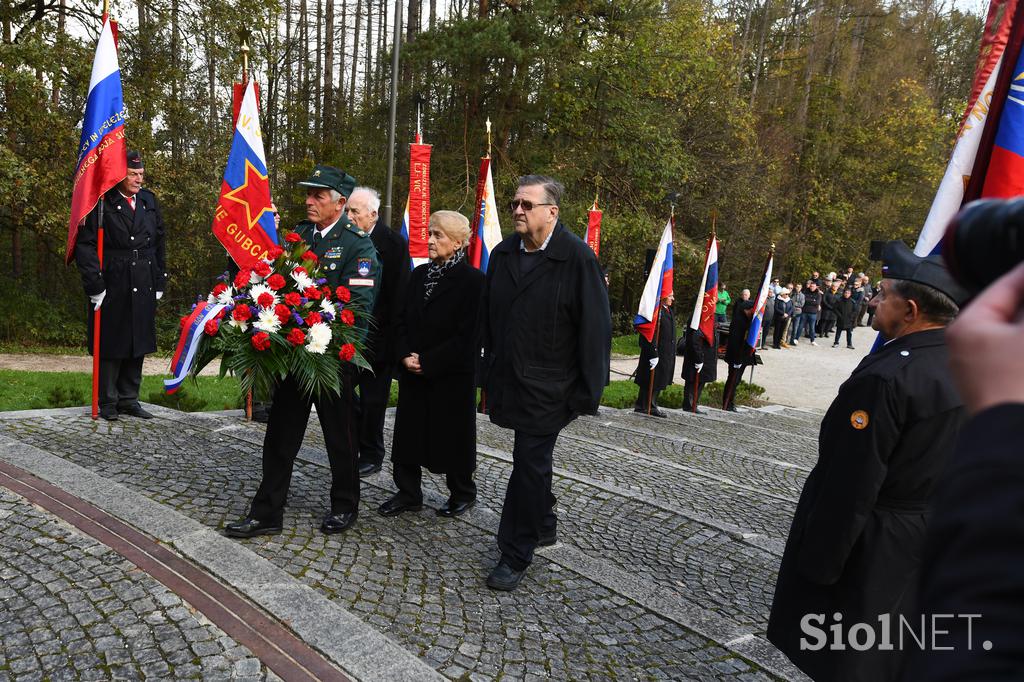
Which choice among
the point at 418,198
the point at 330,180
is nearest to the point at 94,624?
the point at 330,180

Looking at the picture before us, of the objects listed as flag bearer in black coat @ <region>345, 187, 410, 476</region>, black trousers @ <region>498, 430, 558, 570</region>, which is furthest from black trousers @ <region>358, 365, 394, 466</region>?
black trousers @ <region>498, 430, 558, 570</region>

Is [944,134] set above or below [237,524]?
above

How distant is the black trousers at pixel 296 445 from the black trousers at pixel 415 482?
0.43 metres

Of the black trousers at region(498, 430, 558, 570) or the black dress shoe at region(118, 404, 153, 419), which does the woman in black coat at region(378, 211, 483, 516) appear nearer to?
the black trousers at region(498, 430, 558, 570)

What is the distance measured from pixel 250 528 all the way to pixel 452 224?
86.5 inches

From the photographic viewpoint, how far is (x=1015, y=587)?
0.70m

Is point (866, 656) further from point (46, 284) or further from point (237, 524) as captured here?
point (46, 284)

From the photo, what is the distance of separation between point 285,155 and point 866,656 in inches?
1084

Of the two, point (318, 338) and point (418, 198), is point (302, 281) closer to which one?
point (318, 338)

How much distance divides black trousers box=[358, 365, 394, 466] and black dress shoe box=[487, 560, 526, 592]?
226 centimetres

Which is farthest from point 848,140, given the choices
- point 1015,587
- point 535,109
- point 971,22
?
point 1015,587

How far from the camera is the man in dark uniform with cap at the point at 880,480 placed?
8.14 ft

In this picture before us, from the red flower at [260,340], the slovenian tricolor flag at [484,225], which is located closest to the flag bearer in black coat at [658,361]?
the slovenian tricolor flag at [484,225]

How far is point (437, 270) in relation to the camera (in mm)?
5059
